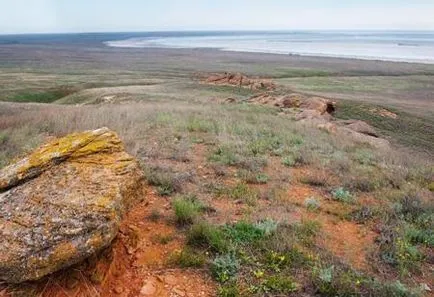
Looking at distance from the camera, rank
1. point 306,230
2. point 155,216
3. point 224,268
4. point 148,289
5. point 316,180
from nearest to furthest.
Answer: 1. point 148,289
2. point 224,268
3. point 306,230
4. point 155,216
5. point 316,180

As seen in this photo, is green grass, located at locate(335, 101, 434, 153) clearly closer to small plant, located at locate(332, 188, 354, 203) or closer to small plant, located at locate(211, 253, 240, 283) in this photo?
small plant, located at locate(332, 188, 354, 203)

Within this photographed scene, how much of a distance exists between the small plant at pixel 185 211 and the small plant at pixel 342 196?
2.74m

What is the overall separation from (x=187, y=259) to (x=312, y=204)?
9.72ft

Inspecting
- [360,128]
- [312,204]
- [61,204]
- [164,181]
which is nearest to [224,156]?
[164,181]

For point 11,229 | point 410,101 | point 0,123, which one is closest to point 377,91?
point 410,101

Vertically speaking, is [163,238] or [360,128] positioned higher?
[163,238]

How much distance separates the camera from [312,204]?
24.2 ft

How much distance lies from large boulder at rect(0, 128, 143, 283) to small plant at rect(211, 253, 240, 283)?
1274mm

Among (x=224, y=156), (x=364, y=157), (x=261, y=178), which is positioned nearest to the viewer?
(x=261, y=178)

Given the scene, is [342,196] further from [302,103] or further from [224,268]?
[302,103]

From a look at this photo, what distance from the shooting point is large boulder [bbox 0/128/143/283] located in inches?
166

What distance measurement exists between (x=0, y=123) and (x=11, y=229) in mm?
11956

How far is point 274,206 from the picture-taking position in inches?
282

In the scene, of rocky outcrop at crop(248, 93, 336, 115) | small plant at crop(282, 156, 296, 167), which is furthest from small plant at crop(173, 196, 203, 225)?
rocky outcrop at crop(248, 93, 336, 115)
